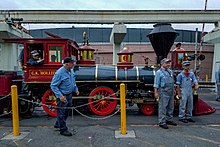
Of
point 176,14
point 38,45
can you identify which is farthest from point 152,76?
point 176,14

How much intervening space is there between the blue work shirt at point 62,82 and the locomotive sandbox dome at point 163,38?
3321 millimetres

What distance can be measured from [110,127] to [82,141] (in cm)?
110

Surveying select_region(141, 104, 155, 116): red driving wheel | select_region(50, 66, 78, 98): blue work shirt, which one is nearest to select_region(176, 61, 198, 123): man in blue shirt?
select_region(141, 104, 155, 116): red driving wheel

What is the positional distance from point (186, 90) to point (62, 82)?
128 inches

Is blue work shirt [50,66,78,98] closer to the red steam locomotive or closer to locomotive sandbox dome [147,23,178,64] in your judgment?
the red steam locomotive

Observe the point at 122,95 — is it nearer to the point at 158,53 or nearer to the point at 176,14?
the point at 158,53

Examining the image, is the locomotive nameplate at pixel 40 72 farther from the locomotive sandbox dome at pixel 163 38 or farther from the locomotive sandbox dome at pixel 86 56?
the locomotive sandbox dome at pixel 163 38

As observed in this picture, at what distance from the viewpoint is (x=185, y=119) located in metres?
5.57

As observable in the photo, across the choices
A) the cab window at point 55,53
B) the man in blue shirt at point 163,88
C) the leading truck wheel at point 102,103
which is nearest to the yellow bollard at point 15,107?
the cab window at point 55,53

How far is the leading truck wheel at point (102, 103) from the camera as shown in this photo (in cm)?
641

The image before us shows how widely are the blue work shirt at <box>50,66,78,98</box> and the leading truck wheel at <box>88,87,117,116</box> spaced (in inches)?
76.6

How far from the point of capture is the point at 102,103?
21.1ft

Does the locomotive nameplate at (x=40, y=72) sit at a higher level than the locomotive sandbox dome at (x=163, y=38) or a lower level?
lower

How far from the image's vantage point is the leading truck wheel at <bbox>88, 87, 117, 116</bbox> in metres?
6.41
